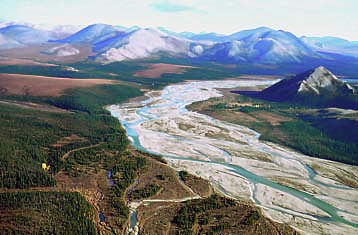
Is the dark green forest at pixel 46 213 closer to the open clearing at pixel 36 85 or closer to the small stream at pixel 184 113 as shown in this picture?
the small stream at pixel 184 113

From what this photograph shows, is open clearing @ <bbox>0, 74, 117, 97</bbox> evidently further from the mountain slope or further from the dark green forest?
the dark green forest

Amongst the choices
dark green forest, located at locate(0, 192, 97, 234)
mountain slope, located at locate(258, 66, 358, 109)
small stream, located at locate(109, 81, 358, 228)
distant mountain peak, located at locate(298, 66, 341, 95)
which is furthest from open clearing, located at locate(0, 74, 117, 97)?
distant mountain peak, located at locate(298, 66, 341, 95)

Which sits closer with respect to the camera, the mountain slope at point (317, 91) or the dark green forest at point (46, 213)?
the dark green forest at point (46, 213)

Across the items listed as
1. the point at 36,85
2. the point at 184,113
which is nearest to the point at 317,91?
the point at 184,113

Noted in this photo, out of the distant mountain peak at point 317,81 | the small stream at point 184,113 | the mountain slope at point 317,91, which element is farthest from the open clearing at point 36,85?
the distant mountain peak at point 317,81

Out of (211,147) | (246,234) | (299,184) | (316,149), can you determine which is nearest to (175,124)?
(211,147)

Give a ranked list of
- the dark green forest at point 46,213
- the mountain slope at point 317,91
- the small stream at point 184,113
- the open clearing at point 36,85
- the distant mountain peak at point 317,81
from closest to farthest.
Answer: the dark green forest at point 46,213 < the small stream at point 184,113 < the open clearing at point 36,85 < the mountain slope at point 317,91 < the distant mountain peak at point 317,81

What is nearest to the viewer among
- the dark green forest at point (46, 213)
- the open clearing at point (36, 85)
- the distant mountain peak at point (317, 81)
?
the dark green forest at point (46, 213)
